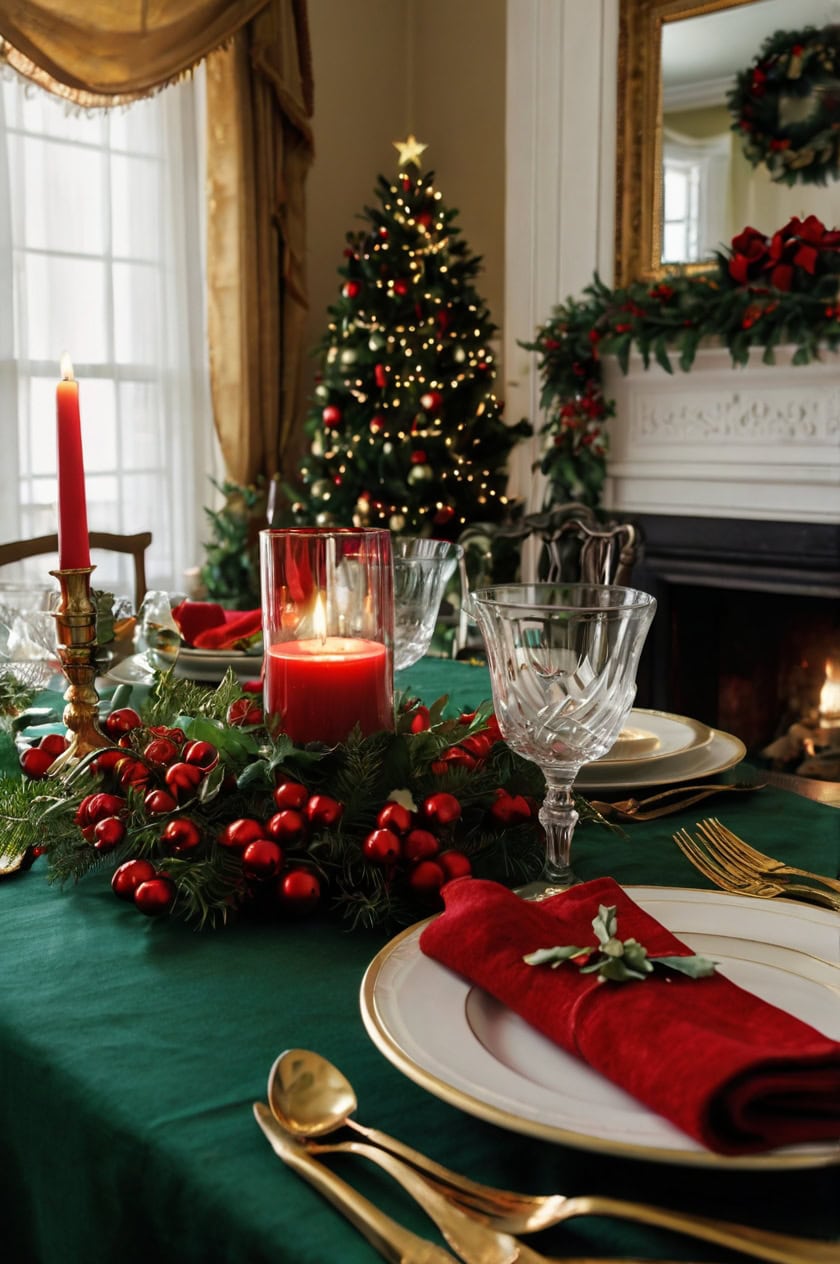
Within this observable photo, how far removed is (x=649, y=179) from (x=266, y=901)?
331 cm

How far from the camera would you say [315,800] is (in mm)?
778

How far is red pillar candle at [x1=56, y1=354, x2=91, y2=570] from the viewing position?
100 centimetres

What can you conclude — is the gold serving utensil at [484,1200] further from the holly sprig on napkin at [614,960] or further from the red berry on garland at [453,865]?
the red berry on garland at [453,865]

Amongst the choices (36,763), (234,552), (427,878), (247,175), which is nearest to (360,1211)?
(427,878)

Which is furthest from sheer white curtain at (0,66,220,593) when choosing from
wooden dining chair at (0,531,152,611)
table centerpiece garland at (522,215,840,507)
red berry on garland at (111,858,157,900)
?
red berry on garland at (111,858,157,900)

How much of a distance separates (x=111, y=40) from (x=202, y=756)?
10.8ft

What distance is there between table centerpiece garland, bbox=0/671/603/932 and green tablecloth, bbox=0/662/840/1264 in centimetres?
3

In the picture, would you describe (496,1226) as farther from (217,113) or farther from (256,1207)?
(217,113)

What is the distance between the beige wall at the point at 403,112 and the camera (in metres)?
4.48

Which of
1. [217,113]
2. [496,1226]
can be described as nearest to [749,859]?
[496,1226]

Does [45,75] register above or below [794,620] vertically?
above

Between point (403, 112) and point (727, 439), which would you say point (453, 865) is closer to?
point (727, 439)

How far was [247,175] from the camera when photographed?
3973mm

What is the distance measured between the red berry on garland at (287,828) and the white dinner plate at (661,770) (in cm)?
33
